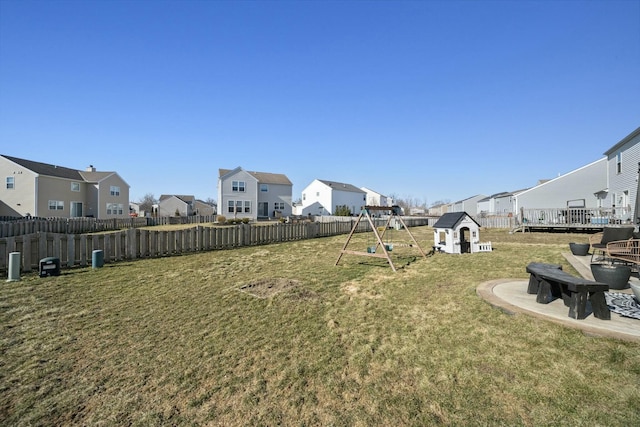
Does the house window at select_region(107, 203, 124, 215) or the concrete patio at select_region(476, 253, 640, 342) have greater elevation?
the house window at select_region(107, 203, 124, 215)

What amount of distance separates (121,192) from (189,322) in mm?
46579

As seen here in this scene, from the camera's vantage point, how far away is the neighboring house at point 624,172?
17875 mm

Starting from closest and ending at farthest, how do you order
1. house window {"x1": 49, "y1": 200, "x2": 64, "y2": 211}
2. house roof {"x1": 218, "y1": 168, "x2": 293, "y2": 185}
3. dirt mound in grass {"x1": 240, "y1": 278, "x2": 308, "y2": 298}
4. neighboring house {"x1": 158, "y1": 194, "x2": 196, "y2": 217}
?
dirt mound in grass {"x1": 240, "y1": 278, "x2": 308, "y2": 298}, house window {"x1": 49, "y1": 200, "x2": 64, "y2": 211}, house roof {"x1": 218, "y1": 168, "x2": 293, "y2": 185}, neighboring house {"x1": 158, "y1": 194, "x2": 196, "y2": 217}

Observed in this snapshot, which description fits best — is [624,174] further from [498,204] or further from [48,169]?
[48,169]

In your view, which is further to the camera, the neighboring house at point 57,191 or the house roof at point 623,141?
the neighboring house at point 57,191

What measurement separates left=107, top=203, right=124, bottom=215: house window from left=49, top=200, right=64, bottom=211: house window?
17.9 ft

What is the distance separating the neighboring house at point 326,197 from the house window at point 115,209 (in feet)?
98.1

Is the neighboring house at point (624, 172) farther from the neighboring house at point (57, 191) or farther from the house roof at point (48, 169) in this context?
the house roof at point (48, 169)

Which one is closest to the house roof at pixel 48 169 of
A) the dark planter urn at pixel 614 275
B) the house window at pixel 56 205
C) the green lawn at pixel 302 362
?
the house window at pixel 56 205

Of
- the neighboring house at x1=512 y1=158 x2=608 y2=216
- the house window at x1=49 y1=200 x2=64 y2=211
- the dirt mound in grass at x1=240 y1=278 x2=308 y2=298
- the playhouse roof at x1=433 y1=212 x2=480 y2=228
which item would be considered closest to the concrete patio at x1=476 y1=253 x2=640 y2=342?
the dirt mound in grass at x1=240 y1=278 x2=308 y2=298

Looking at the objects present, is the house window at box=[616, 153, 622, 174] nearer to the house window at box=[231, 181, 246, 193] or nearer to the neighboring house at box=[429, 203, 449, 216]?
the house window at box=[231, 181, 246, 193]

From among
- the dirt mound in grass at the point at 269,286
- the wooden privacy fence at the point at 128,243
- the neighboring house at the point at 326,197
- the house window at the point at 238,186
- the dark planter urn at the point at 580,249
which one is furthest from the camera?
the neighboring house at the point at 326,197

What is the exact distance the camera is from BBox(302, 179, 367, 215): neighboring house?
51.9 meters

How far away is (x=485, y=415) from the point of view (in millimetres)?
2900
